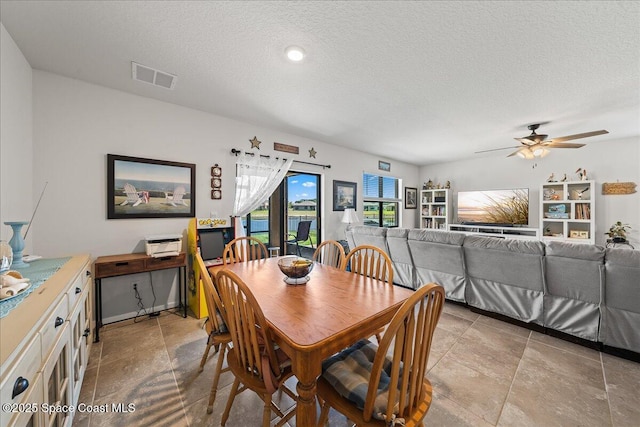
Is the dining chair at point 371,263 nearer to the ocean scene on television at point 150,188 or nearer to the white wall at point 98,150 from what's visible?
the white wall at point 98,150

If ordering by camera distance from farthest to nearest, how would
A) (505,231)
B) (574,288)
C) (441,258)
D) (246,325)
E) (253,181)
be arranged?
(505,231)
(253,181)
(441,258)
(574,288)
(246,325)

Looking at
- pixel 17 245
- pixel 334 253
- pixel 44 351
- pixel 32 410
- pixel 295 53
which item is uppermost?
pixel 295 53

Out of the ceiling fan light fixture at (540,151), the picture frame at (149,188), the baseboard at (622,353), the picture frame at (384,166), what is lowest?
the baseboard at (622,353)

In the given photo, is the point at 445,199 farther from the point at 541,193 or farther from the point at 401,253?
the point at 401,253

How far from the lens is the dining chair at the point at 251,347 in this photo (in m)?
1.16

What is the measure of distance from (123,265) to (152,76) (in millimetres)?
1900

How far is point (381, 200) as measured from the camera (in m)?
6.32

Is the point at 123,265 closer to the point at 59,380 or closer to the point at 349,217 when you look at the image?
the point at 59,380

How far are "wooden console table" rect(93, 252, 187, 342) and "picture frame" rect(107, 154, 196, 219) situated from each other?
0.50 m

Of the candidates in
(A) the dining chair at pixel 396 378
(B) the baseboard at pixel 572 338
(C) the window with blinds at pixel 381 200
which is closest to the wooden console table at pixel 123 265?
(A) the dining chair at pixel 396 378

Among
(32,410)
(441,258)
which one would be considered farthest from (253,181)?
(32,410)

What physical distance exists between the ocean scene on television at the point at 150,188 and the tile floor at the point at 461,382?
4.43 ft

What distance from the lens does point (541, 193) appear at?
5.22 metres

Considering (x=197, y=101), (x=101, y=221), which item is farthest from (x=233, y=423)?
(x=197, y=101)
